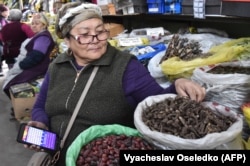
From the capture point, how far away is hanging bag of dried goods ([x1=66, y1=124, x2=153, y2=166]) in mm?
1138

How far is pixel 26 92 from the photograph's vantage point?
3551 mm

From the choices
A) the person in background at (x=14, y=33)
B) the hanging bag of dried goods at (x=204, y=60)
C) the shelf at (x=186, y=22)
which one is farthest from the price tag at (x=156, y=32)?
the person in background at (x=14, y=33)

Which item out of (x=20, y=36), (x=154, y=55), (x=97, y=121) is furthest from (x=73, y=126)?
(x=20, y=36)

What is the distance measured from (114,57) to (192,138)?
0.67m

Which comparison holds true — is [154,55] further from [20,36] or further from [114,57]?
[20,36]

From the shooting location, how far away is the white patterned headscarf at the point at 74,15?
5.14 ft

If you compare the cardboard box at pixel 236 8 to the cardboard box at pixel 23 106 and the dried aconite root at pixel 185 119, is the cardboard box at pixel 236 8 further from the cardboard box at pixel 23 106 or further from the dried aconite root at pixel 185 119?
the cardboard box at pixel 23 106

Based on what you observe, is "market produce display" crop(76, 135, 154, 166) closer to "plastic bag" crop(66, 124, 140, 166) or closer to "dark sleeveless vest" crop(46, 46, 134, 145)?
"plastic bag" crop(66, 124, 140, 166)

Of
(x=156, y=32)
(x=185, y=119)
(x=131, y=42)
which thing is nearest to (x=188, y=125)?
(x=185, y=119)

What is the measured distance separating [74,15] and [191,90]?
683mm

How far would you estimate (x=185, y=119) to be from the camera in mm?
1138

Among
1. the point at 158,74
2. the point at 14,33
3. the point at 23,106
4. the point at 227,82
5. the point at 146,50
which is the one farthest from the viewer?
the point at 14,33

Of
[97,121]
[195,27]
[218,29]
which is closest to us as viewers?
[97,121]

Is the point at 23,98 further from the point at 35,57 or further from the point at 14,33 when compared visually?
the point at 14,33
